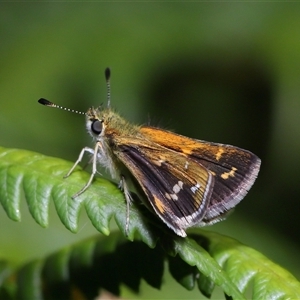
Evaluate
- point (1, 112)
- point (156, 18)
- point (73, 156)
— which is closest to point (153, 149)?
point (73, 156)

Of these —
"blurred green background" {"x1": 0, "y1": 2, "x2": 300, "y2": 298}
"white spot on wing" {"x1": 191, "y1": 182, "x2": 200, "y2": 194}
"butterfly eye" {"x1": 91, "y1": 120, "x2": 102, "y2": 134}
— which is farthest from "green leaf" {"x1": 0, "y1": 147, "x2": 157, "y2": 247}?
"blurred green background" {"x1": 0, "y1": 2, "x2": 300, "y2": 298}

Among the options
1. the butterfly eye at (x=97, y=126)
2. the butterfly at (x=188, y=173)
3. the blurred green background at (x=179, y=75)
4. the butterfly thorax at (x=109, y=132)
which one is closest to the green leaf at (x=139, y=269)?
the butterfly at (x=188, y=173)

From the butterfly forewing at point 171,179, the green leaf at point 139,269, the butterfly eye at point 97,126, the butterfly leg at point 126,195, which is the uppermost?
the butterfly eye at point 97,126

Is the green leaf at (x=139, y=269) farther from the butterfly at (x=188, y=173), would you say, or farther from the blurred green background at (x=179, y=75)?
the blurred green background at (x=179, y=75)

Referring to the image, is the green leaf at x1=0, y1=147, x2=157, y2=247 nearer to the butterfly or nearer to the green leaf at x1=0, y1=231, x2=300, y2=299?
the butterfly

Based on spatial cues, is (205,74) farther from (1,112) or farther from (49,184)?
(49,184)

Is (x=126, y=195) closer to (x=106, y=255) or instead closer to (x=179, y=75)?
(x=106, y=255)
